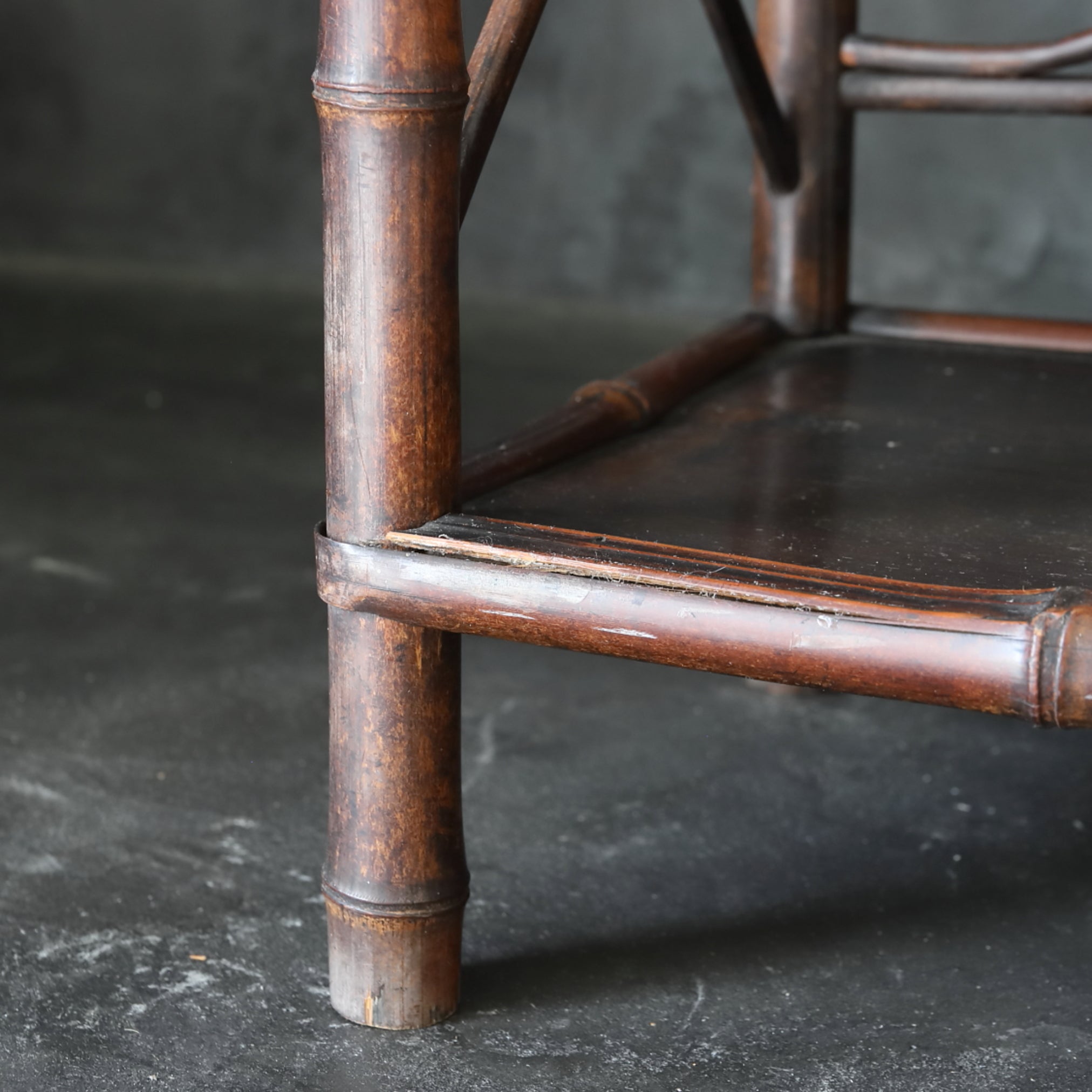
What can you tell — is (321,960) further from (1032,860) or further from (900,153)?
(900,153)

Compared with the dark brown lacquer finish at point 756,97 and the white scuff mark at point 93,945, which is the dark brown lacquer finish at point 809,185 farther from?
the white scuff mark at point 93,945

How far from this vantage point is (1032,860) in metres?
1.78

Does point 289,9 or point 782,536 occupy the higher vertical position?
point 289,9

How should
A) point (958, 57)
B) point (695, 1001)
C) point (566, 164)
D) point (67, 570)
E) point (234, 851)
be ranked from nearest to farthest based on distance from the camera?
point (695, 1001), point (234, 851), point (958, 57), point (67, 570), point (566, 164)

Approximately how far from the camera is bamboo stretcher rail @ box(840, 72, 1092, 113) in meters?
2.04

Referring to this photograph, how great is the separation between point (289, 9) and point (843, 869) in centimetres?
452

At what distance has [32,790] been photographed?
192 cm

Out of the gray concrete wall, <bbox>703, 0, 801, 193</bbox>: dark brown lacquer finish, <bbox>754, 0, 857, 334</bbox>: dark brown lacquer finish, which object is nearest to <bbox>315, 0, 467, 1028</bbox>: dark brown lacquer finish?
<bbox>703, 0, 801, 193</bbox>: dark brown lacquer finish

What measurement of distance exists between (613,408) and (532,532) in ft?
1.25

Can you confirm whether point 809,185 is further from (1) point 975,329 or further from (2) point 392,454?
(2) point 392,454

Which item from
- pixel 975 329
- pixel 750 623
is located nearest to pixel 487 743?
pixel 975 329

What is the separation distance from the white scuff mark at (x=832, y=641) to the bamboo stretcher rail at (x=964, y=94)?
1100 millimetres

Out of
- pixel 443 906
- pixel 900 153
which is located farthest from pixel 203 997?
pixel 900 153

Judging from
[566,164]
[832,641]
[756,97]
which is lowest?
[832,641]
